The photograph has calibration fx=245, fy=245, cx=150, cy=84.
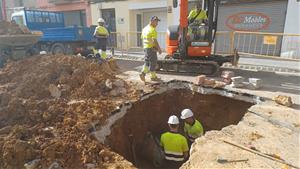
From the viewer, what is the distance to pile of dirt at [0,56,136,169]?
369 centimetres

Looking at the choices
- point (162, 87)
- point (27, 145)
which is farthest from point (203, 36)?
point (27, 145)

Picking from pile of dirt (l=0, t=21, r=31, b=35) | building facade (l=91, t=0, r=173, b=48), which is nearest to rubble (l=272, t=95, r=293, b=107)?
pile of dirt (l=0, t=21, r=31, b=35)

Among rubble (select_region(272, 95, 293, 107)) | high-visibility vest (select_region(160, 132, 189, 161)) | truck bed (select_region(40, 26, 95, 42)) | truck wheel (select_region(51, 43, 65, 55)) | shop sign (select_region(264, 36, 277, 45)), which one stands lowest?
high-visibility vest (select_region(160, 132, 189, 161))

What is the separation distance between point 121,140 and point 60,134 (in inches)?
53.5

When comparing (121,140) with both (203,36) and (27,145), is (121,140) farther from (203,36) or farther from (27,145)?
(203,36)

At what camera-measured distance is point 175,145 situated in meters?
4.74

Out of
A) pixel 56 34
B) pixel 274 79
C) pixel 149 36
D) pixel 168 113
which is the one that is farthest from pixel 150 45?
pixel 56 34

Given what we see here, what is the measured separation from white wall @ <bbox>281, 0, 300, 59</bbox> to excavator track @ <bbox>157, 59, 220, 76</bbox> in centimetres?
457

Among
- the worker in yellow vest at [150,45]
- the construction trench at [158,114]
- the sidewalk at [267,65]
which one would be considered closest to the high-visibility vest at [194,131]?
the construction trench at [158,114]

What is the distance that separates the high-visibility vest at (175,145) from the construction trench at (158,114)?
44cm

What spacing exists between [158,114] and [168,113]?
345 mm

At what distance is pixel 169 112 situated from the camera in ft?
22.6

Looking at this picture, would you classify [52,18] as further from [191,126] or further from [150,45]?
[191,126]

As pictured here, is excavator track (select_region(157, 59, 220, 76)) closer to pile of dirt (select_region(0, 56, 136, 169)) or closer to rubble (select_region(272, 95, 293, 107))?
pile of dirt (select_region(0, 56, 136, 169))
